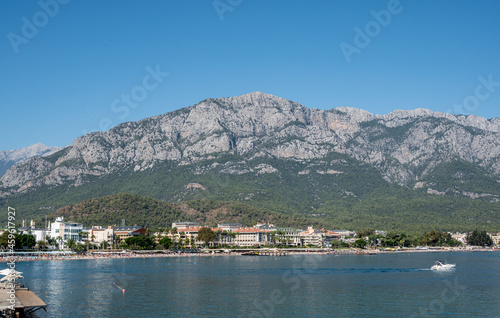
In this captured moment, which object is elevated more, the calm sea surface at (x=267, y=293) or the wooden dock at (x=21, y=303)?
the wooden dock at (x=21, y=303)

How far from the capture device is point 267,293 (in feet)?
281

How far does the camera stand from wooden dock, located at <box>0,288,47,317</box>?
5888 cm

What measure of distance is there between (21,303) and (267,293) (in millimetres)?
37392

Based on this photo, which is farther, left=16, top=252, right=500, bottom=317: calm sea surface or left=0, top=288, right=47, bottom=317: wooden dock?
left=16, top=252, right=500, bottom=317: calm sea surface

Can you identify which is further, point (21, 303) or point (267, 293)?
point (267, 293)

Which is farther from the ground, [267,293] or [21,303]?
[21,303]

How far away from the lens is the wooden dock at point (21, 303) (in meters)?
58.9

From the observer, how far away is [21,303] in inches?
2440

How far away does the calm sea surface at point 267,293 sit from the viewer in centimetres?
6981

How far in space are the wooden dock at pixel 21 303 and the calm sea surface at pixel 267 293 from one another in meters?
1.83

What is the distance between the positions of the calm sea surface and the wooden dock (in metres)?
1.83

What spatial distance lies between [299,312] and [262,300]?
32.2 feet

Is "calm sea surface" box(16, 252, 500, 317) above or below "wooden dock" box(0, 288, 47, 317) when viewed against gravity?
below

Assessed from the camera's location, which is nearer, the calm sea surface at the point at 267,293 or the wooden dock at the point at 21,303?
the wooden dock at the point at 21,303
